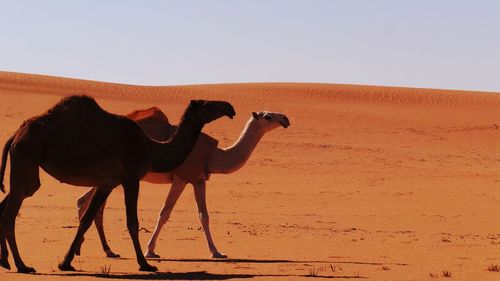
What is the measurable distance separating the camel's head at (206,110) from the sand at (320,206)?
5.93 ft

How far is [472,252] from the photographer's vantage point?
46.2 feet

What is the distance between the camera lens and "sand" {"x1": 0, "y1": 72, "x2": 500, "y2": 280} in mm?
12250

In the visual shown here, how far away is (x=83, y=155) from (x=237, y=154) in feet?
10.8

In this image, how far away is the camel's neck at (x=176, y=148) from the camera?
11.5 metres

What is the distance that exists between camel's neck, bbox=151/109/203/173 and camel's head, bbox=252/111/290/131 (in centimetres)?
238

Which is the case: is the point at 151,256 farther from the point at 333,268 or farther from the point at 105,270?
the point at 333,268

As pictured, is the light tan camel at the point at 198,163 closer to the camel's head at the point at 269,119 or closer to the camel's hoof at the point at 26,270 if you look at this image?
the camel's head at the point at 269,119

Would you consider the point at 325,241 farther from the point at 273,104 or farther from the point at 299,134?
the point at 273,104

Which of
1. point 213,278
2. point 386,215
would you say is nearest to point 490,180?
point 386,215

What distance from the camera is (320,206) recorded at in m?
23.1

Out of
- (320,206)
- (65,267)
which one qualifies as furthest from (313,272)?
(320,206)

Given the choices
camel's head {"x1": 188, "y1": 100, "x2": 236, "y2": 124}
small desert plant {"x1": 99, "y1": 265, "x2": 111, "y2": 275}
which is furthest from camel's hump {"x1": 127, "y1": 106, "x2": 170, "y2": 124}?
small desert plant {"x1": 99, "y1": 265, "x2": 111, "y2": 275}

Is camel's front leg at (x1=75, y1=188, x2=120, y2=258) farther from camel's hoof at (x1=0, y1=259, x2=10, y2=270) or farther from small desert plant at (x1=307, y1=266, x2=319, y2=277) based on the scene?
small desert plant at (x1=307, y1=266, x2=319, y2=277)

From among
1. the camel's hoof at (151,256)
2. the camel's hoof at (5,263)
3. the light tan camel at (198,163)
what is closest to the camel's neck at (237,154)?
the light tan camel at (198,163)
